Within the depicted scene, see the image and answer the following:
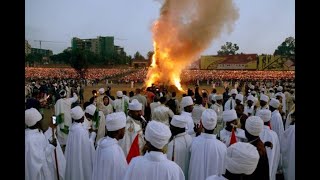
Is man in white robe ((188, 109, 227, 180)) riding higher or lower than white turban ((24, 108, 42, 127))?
lower

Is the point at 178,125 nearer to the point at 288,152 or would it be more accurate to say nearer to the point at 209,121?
the point at 209,121

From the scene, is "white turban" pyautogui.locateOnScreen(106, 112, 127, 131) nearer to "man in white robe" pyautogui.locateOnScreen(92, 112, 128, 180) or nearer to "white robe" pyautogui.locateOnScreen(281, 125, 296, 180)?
"man in white robe" pyautogui.locateOnScreen(92, 112, 128, 180)

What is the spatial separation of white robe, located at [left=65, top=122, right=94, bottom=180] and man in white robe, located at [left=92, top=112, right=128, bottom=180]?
6.94 ft

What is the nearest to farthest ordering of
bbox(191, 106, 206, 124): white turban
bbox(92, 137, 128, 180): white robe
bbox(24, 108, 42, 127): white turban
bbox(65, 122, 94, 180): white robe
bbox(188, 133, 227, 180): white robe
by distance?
1. bbox(92, 137, 128, 180): white robe
2. bbox(188, 133, 227, 180): white robe
3. bbox(24, 108, 42, 127): white turban
4. bbox(65, 122, 94, 180): white robe
5. bbox(191, 106, 206, 124): white turban

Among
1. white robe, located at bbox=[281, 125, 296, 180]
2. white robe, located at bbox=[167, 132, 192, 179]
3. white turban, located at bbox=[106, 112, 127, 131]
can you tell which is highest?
white turban, located at bbox=[106, 112, 127, 131]

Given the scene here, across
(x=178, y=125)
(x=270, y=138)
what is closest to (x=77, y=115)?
(x=178, y=125)

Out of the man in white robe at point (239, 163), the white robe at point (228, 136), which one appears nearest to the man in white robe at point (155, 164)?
the man in white robe at point (239, 163)

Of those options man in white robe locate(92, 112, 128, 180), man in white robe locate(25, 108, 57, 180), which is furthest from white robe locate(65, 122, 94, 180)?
man in white robe locate(92, 112, 128, 180)

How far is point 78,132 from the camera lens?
7.38m

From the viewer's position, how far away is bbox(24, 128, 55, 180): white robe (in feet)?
20.2

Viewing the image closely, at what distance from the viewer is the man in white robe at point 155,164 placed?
13.9 feet
